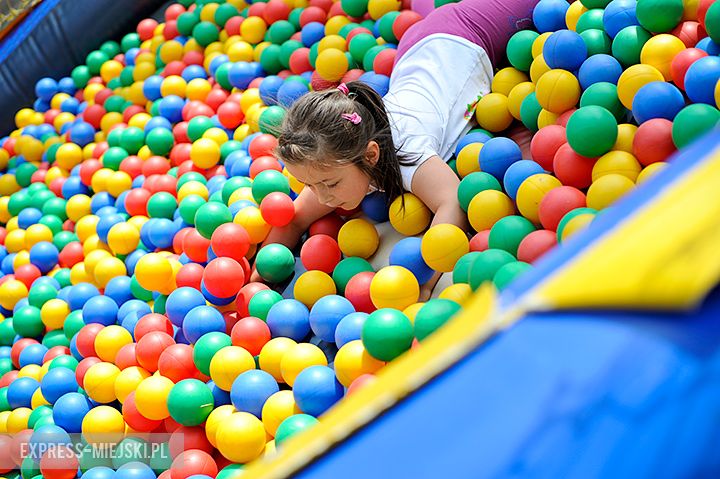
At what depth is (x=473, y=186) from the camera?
171 cm

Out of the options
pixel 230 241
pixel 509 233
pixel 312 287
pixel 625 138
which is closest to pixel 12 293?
pixel 230 241

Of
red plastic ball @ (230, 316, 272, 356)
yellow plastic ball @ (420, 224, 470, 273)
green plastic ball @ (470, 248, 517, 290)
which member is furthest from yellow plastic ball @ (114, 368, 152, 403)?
green plastic ball @ (470, 248, 517, 290)

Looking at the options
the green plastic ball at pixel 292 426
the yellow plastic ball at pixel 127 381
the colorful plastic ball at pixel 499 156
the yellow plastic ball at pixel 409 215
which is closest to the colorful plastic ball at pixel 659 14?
the colorful plastic ball at pixel 499 156

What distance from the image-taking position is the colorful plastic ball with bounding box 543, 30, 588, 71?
179 centimetres

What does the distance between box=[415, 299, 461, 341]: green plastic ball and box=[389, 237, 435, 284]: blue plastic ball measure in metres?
0.27

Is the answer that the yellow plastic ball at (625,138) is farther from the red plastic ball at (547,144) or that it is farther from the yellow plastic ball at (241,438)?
the yellow plastic ball at (241,438)

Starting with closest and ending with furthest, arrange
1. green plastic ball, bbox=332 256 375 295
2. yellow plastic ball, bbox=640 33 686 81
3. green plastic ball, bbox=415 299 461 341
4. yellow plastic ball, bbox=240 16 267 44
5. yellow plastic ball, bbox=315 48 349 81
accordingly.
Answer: green plastic ball, bbox=415 299 461 341
yellow plastic ball, bbox=640 33 686 81
green plastic ball, bbox=332 256 375 295
yellow plastic ball, bbox=315 48 349 81
yellow plastic ball, bbox=240 16 267 44

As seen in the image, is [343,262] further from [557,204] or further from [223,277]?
[557,204]

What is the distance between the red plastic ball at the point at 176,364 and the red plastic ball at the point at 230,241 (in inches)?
10.1

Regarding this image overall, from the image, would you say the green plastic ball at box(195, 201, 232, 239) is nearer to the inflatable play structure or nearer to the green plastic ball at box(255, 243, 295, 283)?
the inflatable play structure

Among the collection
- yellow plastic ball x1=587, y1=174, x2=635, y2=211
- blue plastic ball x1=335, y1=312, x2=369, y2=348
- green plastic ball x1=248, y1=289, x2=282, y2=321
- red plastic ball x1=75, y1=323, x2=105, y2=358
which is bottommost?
red plastic ball x1=75, y1=323, x2=105, y2=358

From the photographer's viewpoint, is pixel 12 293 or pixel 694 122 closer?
pixel 694 122

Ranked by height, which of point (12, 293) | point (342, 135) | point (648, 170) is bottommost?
point (12, 293)

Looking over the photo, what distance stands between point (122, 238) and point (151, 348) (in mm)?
496
